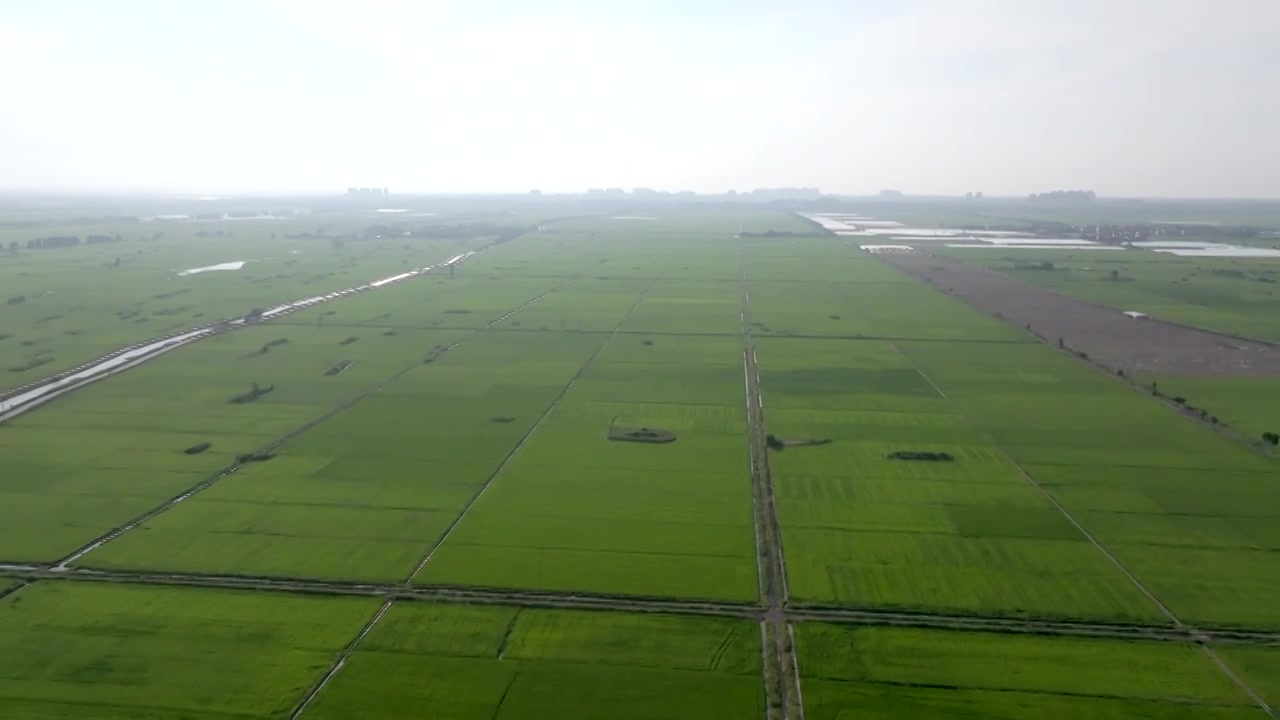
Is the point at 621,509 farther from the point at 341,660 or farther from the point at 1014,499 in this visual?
the point at 1014,499

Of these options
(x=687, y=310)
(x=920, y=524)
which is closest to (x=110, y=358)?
(x=687, y=310)

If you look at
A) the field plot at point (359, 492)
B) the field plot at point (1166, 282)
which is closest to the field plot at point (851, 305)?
the field plot at point (1166, 282)

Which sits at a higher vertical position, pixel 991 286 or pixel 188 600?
pixel 991 286

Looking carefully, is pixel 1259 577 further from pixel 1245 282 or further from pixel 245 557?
pixel 1245 282

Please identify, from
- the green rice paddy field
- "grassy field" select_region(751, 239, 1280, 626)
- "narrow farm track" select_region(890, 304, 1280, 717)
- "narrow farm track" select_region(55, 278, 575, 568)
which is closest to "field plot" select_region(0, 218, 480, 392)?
the green rice paddy field

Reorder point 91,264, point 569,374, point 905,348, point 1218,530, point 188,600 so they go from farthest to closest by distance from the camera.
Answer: point 91,264, point 905,348, point 569,374, point 1218,530, point 188,600

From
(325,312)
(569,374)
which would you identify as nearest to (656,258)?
(325,312)
